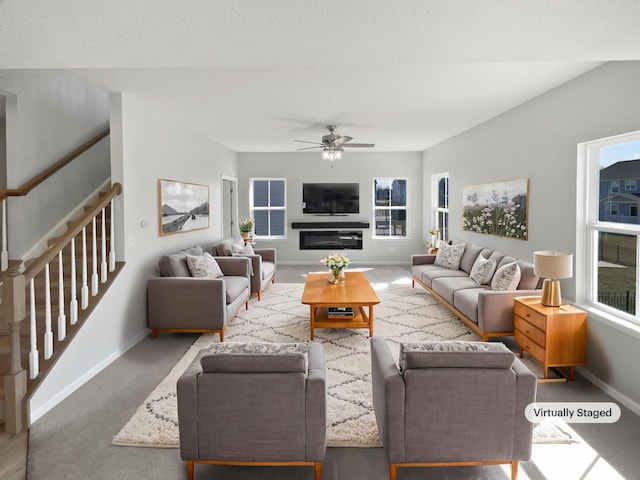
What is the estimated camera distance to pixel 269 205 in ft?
31.5

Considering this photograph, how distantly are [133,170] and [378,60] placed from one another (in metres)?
2.97

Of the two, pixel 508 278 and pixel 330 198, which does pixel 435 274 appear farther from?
pixel 330 198

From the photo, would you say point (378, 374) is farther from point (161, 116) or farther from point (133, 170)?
point (161, 116)

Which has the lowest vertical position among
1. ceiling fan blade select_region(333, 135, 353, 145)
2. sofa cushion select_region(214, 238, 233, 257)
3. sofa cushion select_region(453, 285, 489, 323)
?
sofa cushion select_region(453, 285, 489, 323)

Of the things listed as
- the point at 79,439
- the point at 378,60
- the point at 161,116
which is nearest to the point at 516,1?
the point at 378,60

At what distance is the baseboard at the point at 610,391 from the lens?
291 centimetres

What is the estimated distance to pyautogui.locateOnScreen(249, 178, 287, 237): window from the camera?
9562 millimetres

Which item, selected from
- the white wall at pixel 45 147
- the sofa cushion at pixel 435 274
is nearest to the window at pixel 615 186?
the sofa cushion at pixel 435 274

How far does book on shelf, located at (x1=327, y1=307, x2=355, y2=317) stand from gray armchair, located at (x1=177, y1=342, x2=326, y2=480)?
2.47 m

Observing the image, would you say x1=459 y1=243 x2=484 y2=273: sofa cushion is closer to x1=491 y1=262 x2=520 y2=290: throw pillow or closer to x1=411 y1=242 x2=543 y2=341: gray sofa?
x1=411 y1=242 x2=543 y2=341: gray sofa

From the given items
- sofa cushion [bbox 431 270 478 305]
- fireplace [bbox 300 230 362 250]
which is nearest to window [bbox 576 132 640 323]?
sofa cushion [bbox 431 270 478 305]

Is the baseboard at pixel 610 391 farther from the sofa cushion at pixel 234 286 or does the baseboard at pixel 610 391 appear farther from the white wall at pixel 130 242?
the white wall at pixel 130 242

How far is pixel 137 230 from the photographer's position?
440 centimetres

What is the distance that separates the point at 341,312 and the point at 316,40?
3.09 metres
